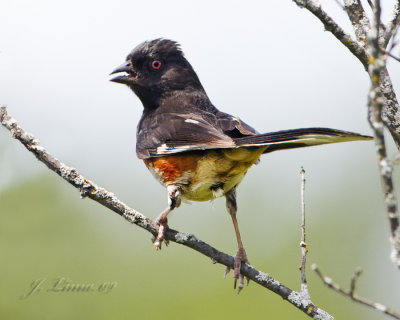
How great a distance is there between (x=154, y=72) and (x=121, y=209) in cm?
183

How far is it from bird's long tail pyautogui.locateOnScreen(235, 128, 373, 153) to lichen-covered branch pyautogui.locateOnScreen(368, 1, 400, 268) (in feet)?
1.81

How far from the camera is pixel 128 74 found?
4.37m

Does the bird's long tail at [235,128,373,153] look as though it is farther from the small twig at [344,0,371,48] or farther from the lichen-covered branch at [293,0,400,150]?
the small twig at [344,0,371,48]

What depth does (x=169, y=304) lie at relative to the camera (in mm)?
4344

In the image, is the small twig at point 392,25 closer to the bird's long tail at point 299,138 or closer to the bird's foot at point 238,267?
the bird's long tail at point 299,138

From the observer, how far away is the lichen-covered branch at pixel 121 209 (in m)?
2.60

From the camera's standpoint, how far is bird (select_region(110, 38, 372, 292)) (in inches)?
127

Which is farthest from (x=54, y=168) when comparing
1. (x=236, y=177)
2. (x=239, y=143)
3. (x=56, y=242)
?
(x=56, y=242)

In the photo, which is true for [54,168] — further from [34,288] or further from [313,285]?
[313,285]

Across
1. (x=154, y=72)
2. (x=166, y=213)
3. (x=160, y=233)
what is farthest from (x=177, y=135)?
(x=154, y=72)

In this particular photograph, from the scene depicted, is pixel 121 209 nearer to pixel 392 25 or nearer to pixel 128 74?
pixel 392 25

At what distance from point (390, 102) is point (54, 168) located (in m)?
1.45

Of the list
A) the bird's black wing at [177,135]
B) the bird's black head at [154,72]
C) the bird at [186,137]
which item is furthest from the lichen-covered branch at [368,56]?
the bird's black head at [154,72]

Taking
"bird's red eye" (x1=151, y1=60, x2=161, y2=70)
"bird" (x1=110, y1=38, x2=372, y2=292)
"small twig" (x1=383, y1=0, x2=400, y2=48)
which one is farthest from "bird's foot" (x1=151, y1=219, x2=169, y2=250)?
"bird's red eye" (x1=151, y1=60, x2=161, y2=70)
